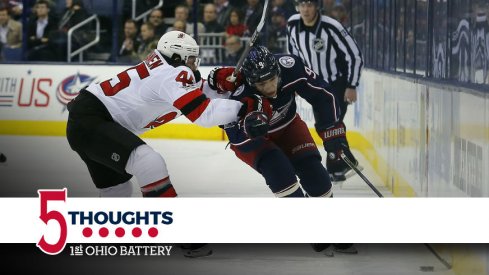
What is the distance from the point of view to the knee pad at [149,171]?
428cm

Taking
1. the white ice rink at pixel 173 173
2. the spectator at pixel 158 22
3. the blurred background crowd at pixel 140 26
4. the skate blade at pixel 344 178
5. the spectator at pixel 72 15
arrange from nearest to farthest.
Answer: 1. the white ice rink at pixel 173 173
2. the skate blade at pixel 344 178
3. the blurred background crowd at pixel 140 26
4. the spectator at pixel 158 22
5. the spectator at pixel 72 15

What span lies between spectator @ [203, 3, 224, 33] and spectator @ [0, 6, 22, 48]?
126 centimetres

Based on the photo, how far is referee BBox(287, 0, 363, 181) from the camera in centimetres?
639

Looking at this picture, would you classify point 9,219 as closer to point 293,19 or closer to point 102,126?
point 102,126

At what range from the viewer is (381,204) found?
4.30 m

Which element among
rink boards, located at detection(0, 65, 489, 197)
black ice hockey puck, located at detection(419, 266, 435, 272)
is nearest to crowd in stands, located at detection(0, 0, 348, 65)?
rink boards, located at detection(0, 65, 489, 197)

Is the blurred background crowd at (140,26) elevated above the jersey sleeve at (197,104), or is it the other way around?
the jersey sleeve at (197,104)

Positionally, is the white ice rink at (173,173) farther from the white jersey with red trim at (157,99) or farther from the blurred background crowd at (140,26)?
the blurred background crowd at (140,26)

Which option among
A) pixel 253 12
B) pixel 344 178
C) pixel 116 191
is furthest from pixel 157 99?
pixel 253 12

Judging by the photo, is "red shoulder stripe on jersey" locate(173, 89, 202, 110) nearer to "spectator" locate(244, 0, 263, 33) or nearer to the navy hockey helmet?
the navy hockey helmet

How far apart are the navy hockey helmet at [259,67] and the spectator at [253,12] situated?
3469mm

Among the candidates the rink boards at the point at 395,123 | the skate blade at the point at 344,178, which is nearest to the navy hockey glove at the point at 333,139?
the rink boards at the point at 395,123

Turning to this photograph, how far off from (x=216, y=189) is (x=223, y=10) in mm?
2386

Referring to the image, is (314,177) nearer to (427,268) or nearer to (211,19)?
(427,268)
